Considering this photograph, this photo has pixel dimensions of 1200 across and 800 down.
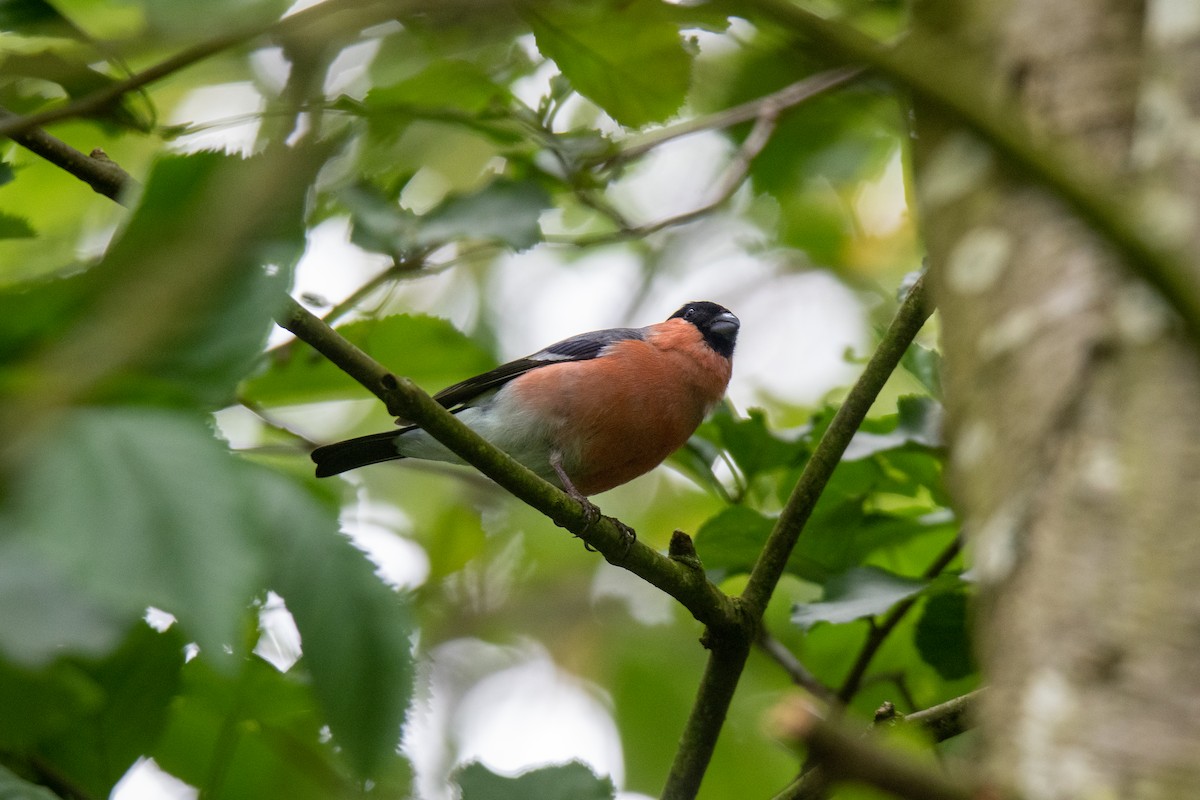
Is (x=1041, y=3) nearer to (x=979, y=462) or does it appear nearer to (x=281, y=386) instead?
(x=979, y=462)

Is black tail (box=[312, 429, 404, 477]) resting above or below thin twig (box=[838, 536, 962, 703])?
above

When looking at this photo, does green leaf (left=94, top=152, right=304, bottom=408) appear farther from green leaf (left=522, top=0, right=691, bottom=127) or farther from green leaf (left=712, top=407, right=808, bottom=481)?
green leaf (left=712, top=407, right=808, bottom=481)

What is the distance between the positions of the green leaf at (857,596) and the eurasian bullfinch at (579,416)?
275 cm

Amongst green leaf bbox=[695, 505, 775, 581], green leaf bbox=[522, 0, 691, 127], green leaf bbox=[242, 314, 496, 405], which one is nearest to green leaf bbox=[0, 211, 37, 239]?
green leaf bbox=[242, 314, 496, 405]

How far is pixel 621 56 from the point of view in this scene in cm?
391

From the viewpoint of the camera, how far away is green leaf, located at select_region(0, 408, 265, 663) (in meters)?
1.36

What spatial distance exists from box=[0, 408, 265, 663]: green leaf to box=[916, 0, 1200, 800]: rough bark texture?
3.12ft

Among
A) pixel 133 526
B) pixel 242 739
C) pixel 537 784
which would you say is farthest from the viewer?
pixel 242 739

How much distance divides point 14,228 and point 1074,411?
3339 mm

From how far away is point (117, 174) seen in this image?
306cm

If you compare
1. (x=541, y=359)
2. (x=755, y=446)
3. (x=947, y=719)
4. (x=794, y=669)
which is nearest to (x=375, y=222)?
(x=755, y=446)

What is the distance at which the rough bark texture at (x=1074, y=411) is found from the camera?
111 cm

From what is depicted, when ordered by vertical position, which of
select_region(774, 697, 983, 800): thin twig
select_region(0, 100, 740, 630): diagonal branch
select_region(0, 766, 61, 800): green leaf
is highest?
select_region(0, 100, 740, 630): diagonal branch

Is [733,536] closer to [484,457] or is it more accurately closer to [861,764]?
[484,457]
